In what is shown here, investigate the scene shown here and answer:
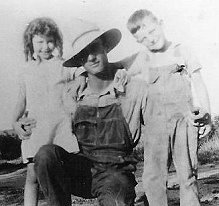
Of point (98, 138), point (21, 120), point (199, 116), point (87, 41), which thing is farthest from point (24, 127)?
point (199, 116)

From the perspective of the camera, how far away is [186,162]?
8.48ft

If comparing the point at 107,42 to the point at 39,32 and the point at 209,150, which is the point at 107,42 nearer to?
the point at 39,32

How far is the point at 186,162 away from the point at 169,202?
177 mm

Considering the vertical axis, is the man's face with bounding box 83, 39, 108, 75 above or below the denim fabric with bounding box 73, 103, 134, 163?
above

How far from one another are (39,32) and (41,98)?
27cm

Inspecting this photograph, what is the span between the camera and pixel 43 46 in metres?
2.54

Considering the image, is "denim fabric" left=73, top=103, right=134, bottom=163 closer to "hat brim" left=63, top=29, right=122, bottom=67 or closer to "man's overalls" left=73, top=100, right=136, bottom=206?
"man's overalls" left=73, top=100, right=136, bottom=206

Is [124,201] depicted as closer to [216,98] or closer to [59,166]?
[59,166]

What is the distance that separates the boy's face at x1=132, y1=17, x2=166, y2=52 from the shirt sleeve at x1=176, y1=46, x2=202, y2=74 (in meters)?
0.10

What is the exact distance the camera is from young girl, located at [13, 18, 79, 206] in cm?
251

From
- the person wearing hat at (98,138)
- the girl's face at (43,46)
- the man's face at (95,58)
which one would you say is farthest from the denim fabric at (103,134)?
the girl's face at (43,46)

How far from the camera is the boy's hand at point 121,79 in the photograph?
8.38ft

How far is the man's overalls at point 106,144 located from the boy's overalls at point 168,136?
0.08 m

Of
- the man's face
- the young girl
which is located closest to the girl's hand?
the young girl
